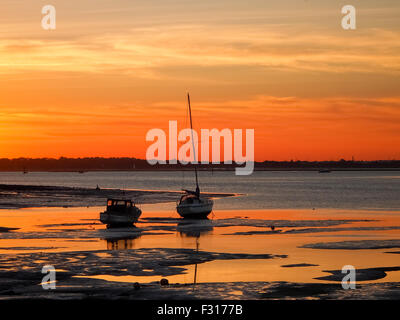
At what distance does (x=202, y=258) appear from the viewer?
3978 cm

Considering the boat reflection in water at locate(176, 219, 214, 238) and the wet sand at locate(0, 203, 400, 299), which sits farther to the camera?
the boat reflection in water at locate(176, 219, 214, 238)

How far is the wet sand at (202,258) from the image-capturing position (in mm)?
28642

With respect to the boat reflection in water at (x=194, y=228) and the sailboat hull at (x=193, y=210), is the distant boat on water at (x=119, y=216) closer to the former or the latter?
the boat reflection in water at (x=194, y=228)

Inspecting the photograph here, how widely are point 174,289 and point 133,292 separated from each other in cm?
193

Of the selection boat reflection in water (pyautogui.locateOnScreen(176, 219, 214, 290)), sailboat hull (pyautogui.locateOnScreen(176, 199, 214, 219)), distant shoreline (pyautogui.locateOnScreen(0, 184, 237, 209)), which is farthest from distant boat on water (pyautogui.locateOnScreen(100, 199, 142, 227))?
distant shoreline (pyautogui.locateOnScreen(0, 184, 237, 209))

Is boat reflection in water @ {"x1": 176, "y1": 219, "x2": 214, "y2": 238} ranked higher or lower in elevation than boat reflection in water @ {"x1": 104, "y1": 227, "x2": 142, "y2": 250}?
higher

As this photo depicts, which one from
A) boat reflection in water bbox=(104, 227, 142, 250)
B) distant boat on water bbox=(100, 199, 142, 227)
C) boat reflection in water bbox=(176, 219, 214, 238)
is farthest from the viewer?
distant boat on water bbox=(100, 199, 142, 227)

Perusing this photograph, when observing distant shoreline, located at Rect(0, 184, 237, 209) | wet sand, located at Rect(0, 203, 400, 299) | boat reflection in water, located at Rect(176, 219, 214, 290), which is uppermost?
distant shoreline, located at Rect(0, 184, 237, 209)

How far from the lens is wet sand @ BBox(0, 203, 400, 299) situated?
2864cm

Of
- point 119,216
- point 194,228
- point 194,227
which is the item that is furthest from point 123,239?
point 194,227

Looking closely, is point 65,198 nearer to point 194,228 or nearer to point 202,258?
point 194,228

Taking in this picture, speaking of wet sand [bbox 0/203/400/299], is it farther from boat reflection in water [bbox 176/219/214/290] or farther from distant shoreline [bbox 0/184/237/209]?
distant shoreline [bbox 0/184/237/209]

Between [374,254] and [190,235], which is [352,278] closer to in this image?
[374,254]
